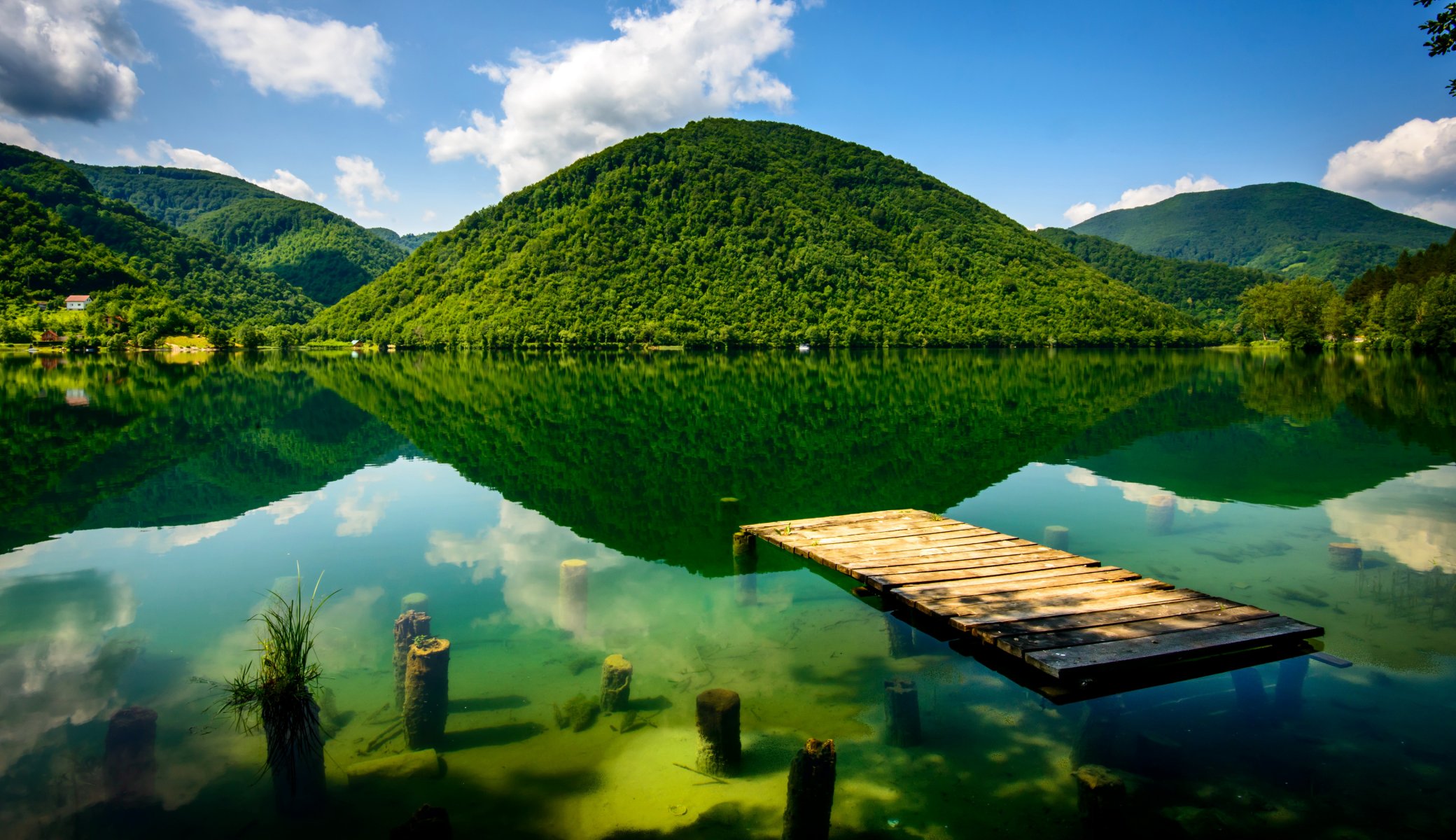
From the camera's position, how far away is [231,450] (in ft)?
66.8

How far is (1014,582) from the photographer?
27.3 ft

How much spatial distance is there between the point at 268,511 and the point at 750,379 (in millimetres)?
37903

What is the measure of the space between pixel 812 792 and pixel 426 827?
2.34 m

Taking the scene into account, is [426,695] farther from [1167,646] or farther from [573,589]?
[1167,646]

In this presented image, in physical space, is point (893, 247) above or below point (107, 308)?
above

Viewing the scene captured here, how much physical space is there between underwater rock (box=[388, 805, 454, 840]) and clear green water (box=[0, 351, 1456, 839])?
828mm

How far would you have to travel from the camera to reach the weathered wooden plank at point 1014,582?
7984 mm

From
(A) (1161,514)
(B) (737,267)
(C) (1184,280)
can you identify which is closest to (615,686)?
(A) (1161,514)

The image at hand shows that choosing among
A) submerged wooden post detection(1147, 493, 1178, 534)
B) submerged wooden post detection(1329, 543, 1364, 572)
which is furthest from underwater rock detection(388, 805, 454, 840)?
submerged wooden post detection(1147, 493, 1178, 534)

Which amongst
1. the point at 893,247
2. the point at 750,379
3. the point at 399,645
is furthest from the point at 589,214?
the point at 399,645

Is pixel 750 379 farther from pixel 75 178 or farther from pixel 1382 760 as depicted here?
pixel 75 178

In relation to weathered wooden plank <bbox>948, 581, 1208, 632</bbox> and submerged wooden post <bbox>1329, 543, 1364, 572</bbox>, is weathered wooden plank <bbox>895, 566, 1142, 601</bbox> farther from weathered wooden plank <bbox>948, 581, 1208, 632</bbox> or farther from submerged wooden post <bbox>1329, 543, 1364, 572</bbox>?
submerged wooden post <bbox>1329, 543, 1364, 572</bbox>

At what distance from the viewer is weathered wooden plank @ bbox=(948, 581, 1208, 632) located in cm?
712

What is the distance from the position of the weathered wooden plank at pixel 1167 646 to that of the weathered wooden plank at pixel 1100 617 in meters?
0.38
